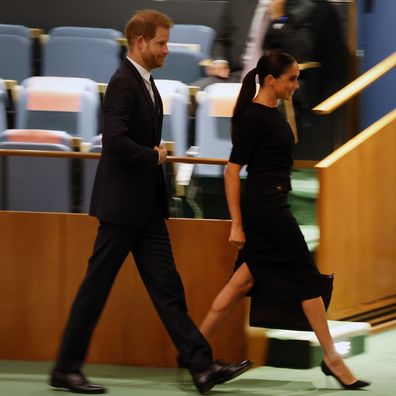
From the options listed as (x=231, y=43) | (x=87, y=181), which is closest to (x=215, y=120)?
(x=231, y=43)

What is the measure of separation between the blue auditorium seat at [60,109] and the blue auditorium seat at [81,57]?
865 millimetres

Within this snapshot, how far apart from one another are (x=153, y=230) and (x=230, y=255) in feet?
1.77

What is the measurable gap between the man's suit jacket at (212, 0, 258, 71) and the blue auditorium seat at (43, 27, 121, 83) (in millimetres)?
784

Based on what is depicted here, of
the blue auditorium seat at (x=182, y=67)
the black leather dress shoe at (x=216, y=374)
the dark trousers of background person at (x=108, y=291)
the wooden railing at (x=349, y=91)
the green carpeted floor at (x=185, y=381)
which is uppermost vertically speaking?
the wooden railing at (x=349, y=91)

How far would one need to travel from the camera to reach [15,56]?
779cm

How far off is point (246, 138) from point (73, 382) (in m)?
1.17

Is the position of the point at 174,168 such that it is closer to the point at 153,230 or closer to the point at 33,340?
the point at 153,230

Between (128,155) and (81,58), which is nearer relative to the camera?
(128,155)

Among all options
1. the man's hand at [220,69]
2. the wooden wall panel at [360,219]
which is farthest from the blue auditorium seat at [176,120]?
the wooden wall panel at [360,219]

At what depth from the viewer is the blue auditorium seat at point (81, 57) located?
7711mm

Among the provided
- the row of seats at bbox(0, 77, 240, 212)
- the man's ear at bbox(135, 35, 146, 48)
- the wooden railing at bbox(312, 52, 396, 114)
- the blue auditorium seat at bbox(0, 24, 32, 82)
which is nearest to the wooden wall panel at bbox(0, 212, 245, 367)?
the man's ear at bbox(135, 35, 146, 48)

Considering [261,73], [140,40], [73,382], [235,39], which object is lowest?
[73,382]

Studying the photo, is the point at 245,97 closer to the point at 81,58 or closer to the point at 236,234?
the point at 236,234

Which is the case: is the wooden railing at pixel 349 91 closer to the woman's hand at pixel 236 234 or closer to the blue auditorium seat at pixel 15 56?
the woman's hand at pixel 236 234
